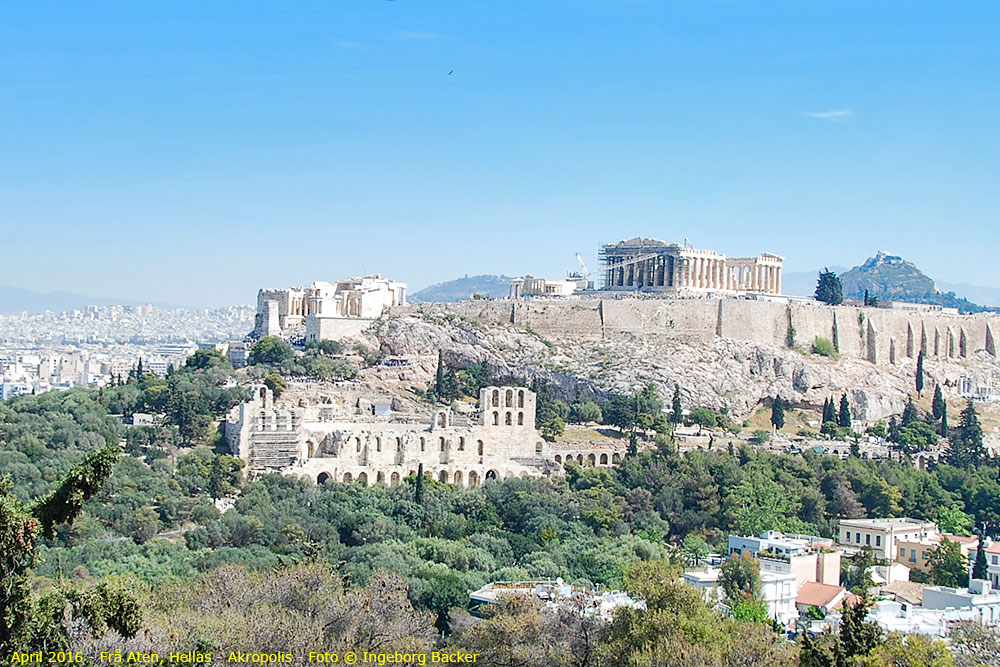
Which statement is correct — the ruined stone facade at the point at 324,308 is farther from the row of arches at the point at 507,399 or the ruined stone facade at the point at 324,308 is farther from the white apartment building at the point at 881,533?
the white apartment building at the point at 881,533

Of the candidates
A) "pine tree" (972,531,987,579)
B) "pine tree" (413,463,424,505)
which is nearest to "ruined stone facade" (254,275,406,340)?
"pine tree" (413,463,424,505)

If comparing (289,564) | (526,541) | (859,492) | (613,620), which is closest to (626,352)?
(859,492)

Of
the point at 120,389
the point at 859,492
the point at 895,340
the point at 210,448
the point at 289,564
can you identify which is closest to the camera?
the point at 289,564

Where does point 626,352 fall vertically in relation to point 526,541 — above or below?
above

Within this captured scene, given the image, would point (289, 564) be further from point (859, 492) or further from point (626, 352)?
point (626, 352)

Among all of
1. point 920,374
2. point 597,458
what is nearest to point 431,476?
point 597,458

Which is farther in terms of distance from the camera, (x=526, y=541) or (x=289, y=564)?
(x=526, y=541)

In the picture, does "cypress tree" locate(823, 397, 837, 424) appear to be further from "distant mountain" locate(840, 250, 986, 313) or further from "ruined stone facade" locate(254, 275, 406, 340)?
"distant mountain" locate(840, 250, 986, 313)

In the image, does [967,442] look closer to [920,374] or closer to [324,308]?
[920,374]
